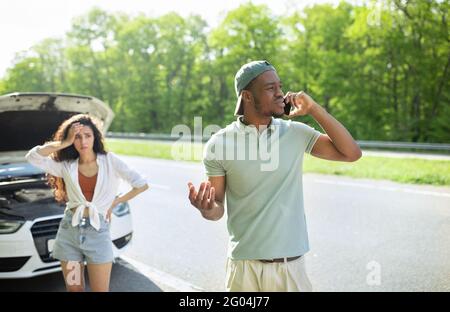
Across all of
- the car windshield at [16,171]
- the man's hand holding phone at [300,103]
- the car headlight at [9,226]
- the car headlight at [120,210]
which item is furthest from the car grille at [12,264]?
the man's hand holding phone at [300,103]

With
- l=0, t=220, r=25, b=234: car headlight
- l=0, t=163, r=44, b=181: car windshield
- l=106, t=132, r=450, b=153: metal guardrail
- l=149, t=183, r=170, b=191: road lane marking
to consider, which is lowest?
l=149, t=183, r=170, b=191: road lane marking

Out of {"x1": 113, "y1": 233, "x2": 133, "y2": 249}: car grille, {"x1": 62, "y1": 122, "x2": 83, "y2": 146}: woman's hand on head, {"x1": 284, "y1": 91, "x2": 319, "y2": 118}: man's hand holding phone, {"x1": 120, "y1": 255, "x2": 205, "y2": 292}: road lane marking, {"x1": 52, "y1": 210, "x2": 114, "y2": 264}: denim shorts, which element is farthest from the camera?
{"x1": 113, "y1": 233, "x2": 133, "y2": 249}: car grille

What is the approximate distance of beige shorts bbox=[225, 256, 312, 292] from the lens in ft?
6.33

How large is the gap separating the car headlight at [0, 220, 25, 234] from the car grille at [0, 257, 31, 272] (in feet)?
0.81

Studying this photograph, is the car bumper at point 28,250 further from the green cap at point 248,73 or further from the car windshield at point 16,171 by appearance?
the green cap at point 248,73

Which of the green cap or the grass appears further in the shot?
the grass

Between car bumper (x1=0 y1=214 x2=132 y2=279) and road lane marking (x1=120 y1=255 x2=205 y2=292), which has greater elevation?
car bumper (x1=0 y1=214 x2=132 y2=279)

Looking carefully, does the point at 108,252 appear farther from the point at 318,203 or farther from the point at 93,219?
the point at 318,203

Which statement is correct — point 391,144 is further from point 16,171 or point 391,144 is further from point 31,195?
point 31,195

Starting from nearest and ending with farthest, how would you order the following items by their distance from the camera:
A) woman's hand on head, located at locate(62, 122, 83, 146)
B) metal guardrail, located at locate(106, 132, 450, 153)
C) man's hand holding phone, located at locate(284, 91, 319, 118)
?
man's hand holding phone, located at locate(284, 91, 319, 118) → woman's hand on head, located at locate(62, 122, 83, 146) → metal guardrail, located at locate(106, 132, 450, 153)

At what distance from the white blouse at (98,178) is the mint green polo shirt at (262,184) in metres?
1.28

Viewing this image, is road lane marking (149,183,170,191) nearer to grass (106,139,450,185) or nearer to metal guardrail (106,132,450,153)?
grass (106,139,450,185)

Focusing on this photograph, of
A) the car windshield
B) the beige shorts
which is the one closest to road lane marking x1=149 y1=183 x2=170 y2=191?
the car windshield
